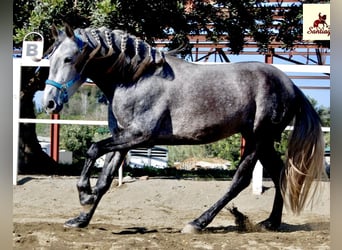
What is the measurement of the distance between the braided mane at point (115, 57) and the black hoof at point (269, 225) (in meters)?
1.40

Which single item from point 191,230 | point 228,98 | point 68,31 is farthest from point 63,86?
point 191,230

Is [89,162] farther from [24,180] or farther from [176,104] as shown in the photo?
[24,180]

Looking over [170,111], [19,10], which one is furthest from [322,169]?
[19,10]

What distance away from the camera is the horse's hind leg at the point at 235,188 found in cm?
372

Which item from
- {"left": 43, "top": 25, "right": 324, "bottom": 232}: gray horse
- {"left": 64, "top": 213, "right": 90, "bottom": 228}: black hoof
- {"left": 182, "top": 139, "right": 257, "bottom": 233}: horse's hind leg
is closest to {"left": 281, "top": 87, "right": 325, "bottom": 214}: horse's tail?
{"left": 43, "top": 25, "right": 324, "bottom": 232}: gray horse

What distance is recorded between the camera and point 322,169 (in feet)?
12.6

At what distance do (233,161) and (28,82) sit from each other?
2.20 metres

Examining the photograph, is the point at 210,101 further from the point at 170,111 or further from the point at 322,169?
the point at 322,169

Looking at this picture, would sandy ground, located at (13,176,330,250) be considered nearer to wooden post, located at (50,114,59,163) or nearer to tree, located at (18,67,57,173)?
tree, located at (18,67,57,173)

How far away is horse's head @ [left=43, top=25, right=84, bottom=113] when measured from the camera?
136 inches

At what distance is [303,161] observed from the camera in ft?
12.5

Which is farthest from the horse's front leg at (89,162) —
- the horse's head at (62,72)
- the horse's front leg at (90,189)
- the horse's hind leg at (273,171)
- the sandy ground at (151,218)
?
the horse's hind leg at (273,171)

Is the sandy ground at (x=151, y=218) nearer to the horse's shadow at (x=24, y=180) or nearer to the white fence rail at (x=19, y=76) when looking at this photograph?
the horse's shadow at (x=24, y=180)

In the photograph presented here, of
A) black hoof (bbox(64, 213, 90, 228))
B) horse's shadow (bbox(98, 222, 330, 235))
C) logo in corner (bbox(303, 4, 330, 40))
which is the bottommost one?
horse's shadow (bbox(98, 222, 330, 235))
